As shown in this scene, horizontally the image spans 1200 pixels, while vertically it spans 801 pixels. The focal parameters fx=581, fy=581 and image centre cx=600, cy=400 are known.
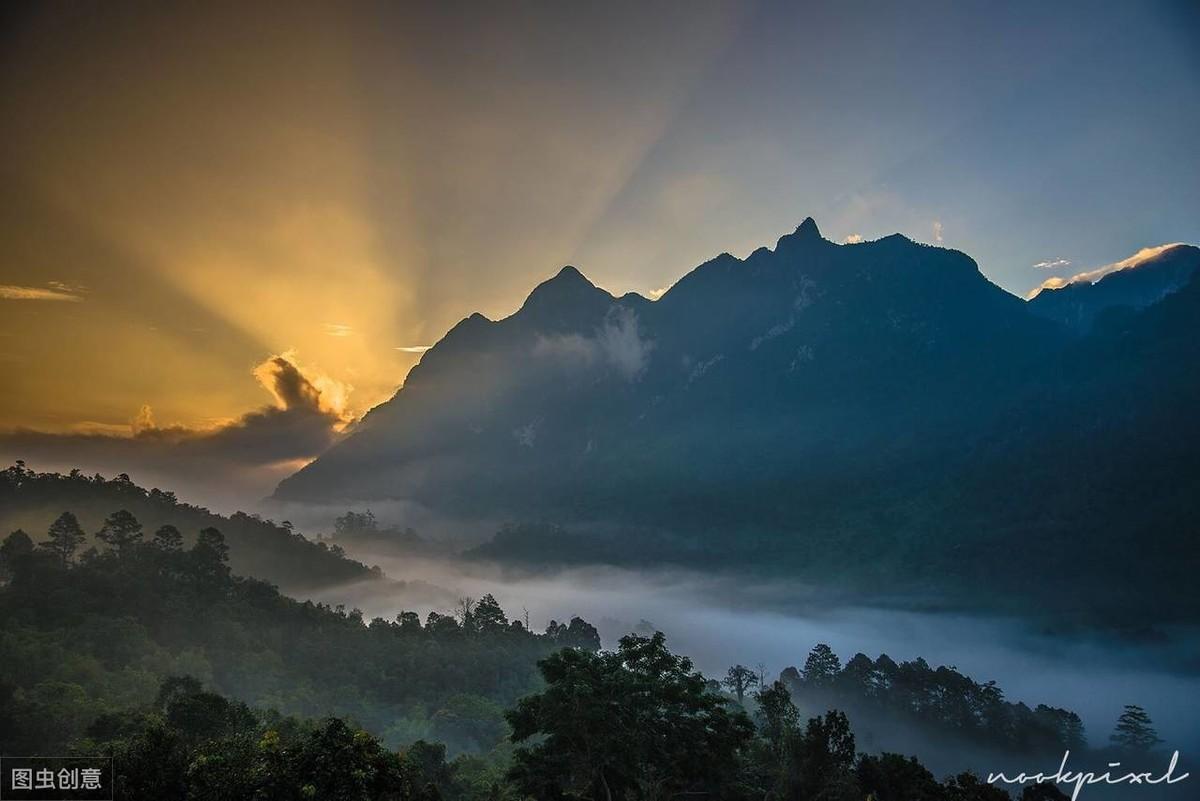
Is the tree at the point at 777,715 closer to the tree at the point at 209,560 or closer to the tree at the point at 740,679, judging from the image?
the tree at the point at 740,679

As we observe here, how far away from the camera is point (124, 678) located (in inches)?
2311

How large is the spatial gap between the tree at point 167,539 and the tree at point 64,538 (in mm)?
9396

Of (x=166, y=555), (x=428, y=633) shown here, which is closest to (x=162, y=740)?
(x=166, y=555)

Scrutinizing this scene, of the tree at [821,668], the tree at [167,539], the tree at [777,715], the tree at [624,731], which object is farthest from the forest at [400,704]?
the tree at [167,539]

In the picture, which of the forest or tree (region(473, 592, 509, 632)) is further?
tree (region(473, 592, 509, 632))

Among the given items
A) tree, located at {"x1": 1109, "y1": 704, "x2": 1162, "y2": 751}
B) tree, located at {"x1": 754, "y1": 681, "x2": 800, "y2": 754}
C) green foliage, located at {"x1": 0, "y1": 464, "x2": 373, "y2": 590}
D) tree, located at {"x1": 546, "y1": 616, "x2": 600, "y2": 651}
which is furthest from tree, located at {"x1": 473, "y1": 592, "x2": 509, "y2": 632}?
tree, located at {"x1": 1109, "y1": 704, "x2": 1162, "y2": 751}

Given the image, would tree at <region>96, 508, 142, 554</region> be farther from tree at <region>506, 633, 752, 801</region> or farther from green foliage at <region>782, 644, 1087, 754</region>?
green foliage at <region>782, 644, 1087, 754</region>

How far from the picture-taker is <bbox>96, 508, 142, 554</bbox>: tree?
87.4m

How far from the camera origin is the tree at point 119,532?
87.4m

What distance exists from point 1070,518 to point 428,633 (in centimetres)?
15901

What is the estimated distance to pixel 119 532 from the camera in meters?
88.1

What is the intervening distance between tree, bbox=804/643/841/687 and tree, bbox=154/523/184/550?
116m

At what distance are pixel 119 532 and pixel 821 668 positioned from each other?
124 meters

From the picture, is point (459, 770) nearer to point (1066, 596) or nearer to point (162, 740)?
point (162, 740)
